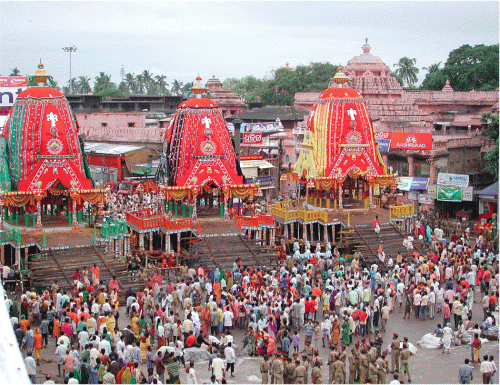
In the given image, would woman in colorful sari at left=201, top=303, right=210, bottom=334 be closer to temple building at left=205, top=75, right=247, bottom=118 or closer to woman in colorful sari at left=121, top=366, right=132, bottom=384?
woman in colorful sari at left=121, top=366, right=132, bottom=384

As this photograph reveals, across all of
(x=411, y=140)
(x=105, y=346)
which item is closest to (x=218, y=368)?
(x=105, y=346)

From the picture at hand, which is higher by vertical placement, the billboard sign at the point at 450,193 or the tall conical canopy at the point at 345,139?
the tall conical canopy at the point at 345,139

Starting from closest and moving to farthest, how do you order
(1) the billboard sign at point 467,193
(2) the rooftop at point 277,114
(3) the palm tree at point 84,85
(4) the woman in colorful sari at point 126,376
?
(4) the woman in colorful sari at point 126,376
(1) the billboard sign at point 467,193
(2) the rooftop at point 277,114
(3) the palm tree at point 84,85

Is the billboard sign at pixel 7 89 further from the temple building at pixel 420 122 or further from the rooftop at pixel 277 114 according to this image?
the temple building at pixel 420 122

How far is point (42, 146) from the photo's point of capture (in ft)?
104

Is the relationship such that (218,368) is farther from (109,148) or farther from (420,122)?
(420,122)

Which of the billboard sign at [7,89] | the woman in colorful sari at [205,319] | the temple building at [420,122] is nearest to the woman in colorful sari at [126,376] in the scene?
the woman in colorful sari at [205,319]

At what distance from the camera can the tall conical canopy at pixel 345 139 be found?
36219 millimetres

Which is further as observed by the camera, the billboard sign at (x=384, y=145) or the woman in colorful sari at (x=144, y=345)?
the billboard sign at (x=384, y=145)

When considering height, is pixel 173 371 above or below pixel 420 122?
below

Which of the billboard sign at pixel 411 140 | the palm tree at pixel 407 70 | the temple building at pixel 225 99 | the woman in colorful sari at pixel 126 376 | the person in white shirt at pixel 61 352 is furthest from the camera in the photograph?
the palm tree at pixel 407 70

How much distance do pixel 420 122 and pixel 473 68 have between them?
63.1 feet

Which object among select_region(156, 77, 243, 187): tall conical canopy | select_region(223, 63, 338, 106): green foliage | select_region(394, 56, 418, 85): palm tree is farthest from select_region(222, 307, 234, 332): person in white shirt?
select_region(394, 56, 418, 85): palm tree

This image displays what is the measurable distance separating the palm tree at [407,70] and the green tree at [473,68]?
51.7 ft
